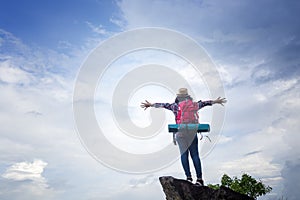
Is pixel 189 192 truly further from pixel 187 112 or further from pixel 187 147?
pixel 187 112

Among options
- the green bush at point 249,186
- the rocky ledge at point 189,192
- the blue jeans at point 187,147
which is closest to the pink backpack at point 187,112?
the blue jeans at point 187,147

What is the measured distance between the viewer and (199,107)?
13078 mm

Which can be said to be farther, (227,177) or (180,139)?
(227,177)

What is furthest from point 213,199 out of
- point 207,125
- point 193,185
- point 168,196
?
point 207,125

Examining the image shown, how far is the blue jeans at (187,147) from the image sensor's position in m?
12.6

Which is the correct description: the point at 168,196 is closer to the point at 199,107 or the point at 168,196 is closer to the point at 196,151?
the point at 196,151

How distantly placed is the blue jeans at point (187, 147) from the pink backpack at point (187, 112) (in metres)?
0.42

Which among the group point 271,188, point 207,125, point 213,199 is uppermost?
point 271,188

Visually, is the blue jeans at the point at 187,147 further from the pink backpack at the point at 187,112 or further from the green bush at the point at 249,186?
the green bush at the point at 249,186

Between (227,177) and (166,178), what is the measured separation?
2626 centimetres

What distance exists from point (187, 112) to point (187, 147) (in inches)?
51.8

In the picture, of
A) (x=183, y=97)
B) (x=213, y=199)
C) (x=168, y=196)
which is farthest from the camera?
(x=183, y=97)

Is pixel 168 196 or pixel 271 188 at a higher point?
pixel 271 188

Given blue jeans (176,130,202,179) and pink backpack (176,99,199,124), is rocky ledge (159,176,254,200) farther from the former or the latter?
pink backpack (176,99,199,124)
